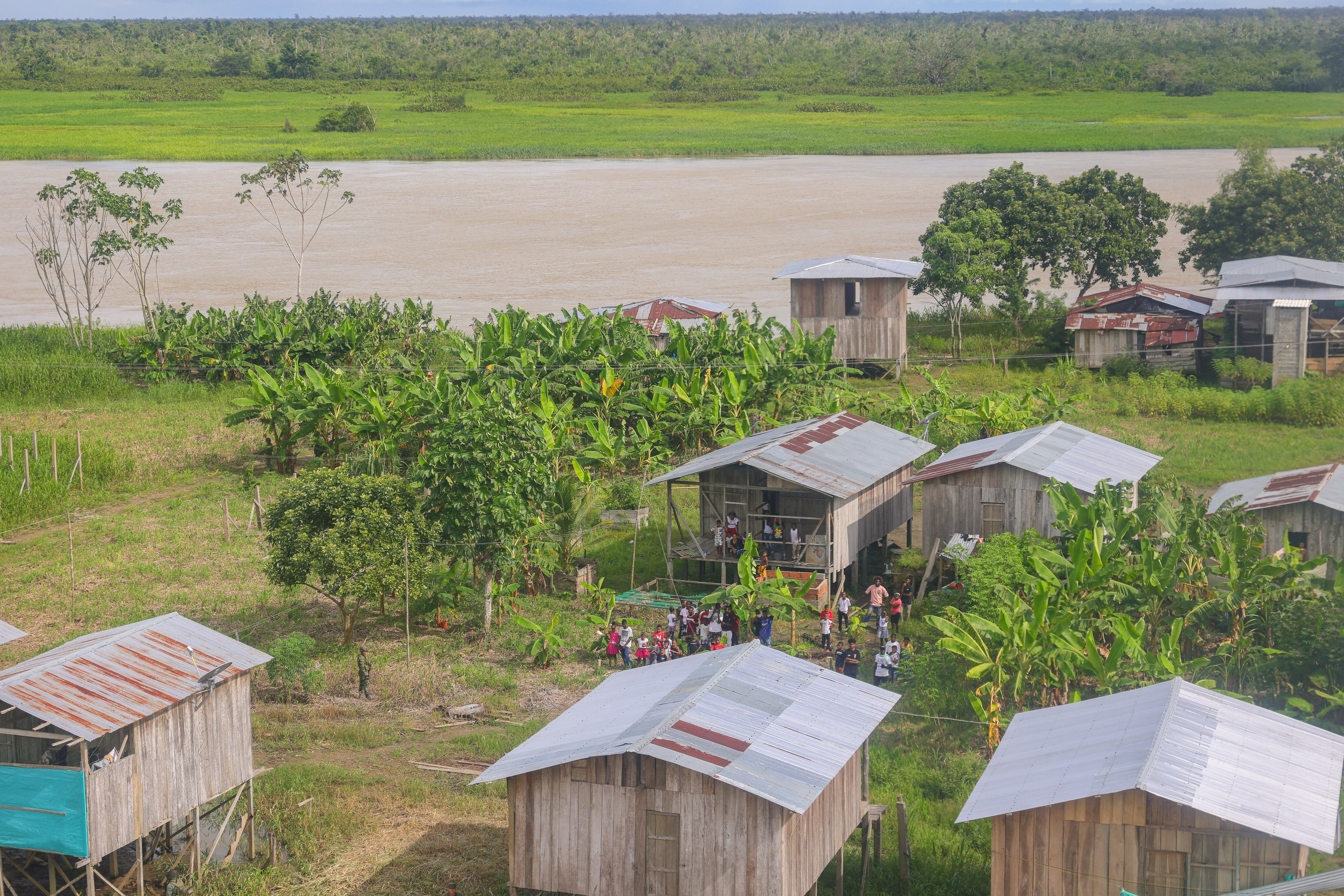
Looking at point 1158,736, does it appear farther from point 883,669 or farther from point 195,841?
point 195,841

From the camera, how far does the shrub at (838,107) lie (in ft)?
349

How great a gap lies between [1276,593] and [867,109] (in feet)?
298

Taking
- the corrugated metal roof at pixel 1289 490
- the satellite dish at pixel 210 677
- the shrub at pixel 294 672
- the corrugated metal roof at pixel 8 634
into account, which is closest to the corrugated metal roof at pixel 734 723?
the satellite dish at pixel 210 677

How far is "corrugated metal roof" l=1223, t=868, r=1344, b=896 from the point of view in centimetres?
985

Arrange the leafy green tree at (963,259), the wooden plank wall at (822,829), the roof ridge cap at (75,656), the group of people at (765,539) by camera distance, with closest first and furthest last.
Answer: the wooden plank wall at (822,829)
the roof ridge cap at (75,656)
the group of people at (765,539)
the leafy green tree at (963,259)

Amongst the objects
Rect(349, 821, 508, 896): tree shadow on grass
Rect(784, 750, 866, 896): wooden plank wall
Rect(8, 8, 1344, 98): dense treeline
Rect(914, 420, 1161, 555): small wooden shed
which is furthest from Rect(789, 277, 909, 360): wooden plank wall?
Rect(8, 8, 1344, 98): dense treeline

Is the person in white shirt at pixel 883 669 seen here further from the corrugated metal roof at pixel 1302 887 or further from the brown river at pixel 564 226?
the brown river at pixel 564 226

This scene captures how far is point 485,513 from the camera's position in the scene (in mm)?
23688

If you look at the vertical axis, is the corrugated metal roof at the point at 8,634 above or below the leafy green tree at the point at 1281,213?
below

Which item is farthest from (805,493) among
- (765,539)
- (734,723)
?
(734,723)

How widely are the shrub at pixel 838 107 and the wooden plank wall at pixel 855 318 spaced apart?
6925 cm

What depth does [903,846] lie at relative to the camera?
16.1m

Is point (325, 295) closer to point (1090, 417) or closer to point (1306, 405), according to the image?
point (1090, 417)

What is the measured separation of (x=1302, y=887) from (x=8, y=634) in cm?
1501
